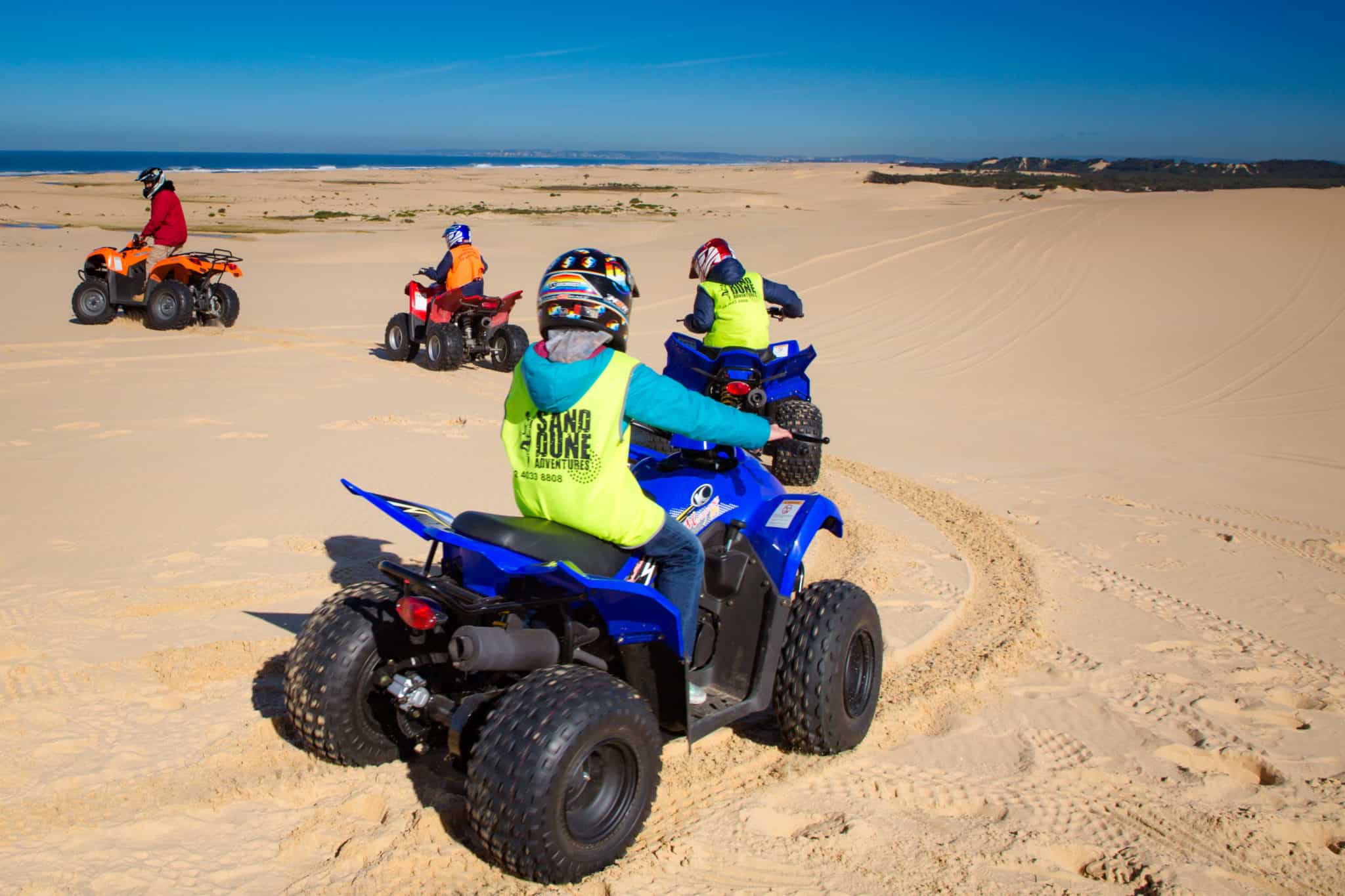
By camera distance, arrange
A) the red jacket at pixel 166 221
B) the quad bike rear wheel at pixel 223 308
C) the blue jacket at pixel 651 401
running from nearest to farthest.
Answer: the blue jacket at pixel 651 401 → the red jacket at pixel 166 221 → the quad bike rear wheel at pixel 223 308

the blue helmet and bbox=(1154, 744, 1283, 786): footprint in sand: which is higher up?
the blue helmet

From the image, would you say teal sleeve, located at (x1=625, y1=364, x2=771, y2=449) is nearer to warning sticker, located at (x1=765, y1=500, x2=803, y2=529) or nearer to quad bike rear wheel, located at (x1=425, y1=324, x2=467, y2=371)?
warning sticker, located at (x1=765, y1=500, x2=803, y2=529)

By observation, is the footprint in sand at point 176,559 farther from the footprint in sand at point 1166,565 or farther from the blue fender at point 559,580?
the footprint in sand at point 1166,565

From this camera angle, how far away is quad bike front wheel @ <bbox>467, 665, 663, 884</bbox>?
2984mm

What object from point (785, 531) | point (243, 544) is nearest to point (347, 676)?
point (785, 531)

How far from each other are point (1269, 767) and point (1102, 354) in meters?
11.7

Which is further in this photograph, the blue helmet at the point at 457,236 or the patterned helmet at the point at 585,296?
the blue helmet at the point at 457,236

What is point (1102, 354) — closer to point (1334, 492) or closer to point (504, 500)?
point (1334, 492)

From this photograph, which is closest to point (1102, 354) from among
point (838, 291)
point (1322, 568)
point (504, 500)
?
point (838, 291)

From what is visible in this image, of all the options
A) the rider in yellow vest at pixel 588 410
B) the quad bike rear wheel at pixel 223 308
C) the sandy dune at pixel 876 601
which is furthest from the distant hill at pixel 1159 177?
the rider in yellow vest at pixel 588 410

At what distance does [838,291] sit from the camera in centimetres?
2030

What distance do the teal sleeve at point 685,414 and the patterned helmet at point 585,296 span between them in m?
0.20

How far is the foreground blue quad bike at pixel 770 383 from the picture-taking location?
8.19 meters

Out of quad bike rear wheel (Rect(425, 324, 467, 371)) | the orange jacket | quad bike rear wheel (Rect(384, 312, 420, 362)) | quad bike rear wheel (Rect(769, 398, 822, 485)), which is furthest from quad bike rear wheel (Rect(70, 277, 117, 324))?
quad bike rear wheel (Rect(769, 398, 822, 485))
